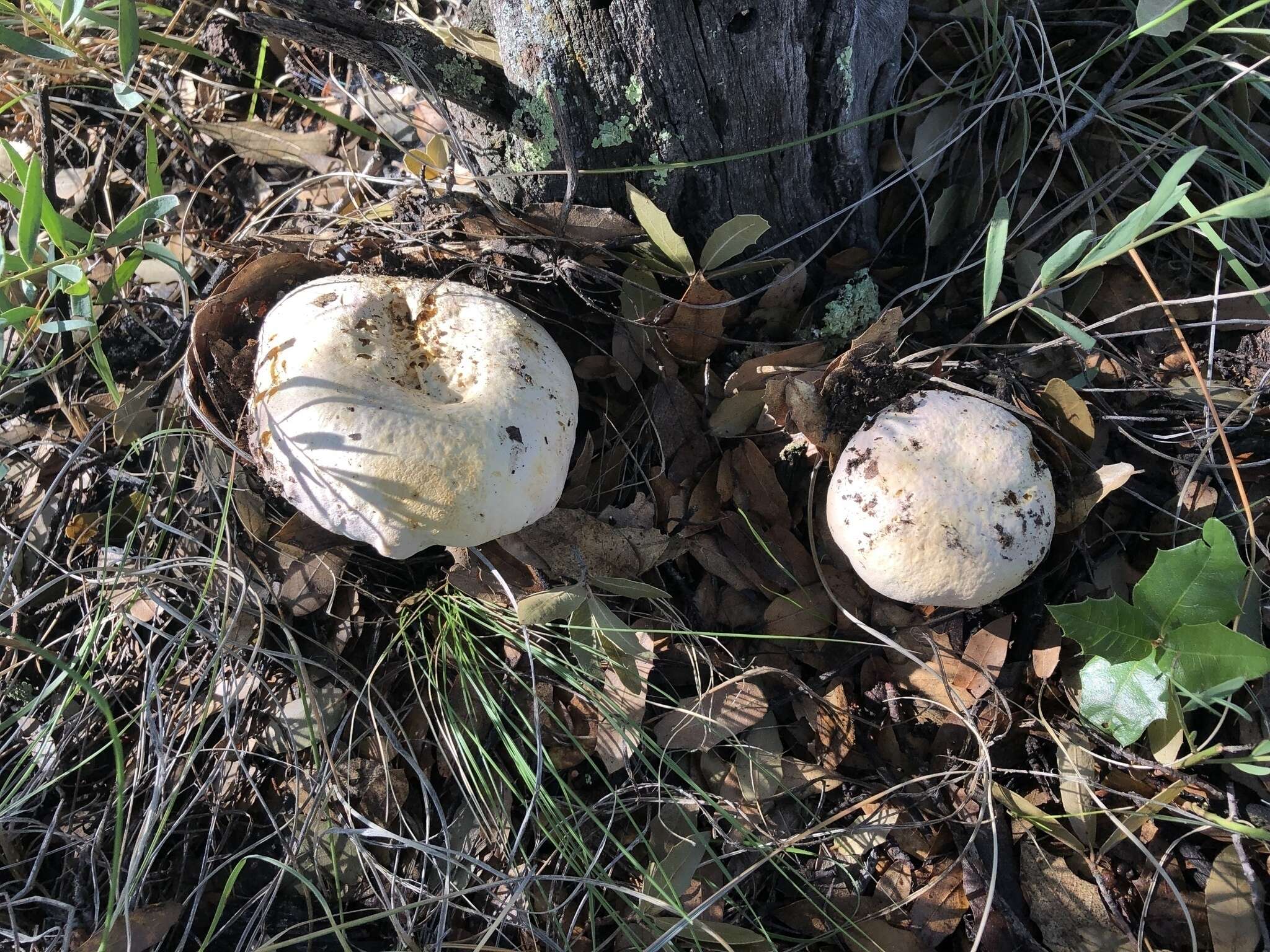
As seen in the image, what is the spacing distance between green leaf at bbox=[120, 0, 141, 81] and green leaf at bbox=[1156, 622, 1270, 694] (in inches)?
90.3

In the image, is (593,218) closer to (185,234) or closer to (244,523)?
(244,523)

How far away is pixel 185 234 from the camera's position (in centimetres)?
232

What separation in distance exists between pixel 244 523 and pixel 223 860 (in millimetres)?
807

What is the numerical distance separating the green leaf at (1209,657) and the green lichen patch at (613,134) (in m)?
1.37

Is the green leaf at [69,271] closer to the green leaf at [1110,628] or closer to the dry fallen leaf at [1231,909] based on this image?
the green leaf at [1110,628]

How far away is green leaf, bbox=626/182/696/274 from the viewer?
1.73m

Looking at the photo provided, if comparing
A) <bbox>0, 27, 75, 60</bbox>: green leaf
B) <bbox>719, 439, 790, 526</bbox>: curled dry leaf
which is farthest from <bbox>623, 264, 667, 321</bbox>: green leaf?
<bbox>0, 27, 75, 60</bbox>: green leaf

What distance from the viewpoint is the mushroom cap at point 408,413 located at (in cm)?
150

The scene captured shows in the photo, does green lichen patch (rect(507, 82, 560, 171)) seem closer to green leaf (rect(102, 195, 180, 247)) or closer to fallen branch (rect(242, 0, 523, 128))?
fallen branch (rect(242, 0, 523, 128))

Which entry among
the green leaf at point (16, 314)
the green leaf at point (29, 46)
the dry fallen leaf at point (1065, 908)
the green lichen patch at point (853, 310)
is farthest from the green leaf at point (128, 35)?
the dry fallen leaf at point (1065, 908)

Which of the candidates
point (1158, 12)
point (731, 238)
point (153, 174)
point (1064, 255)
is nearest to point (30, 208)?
point (153, 174)

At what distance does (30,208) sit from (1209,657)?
242 centimetres

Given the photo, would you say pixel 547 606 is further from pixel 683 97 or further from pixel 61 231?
pixel 61 231

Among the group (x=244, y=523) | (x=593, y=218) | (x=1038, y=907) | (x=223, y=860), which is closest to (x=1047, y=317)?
(x=593, y=218)
